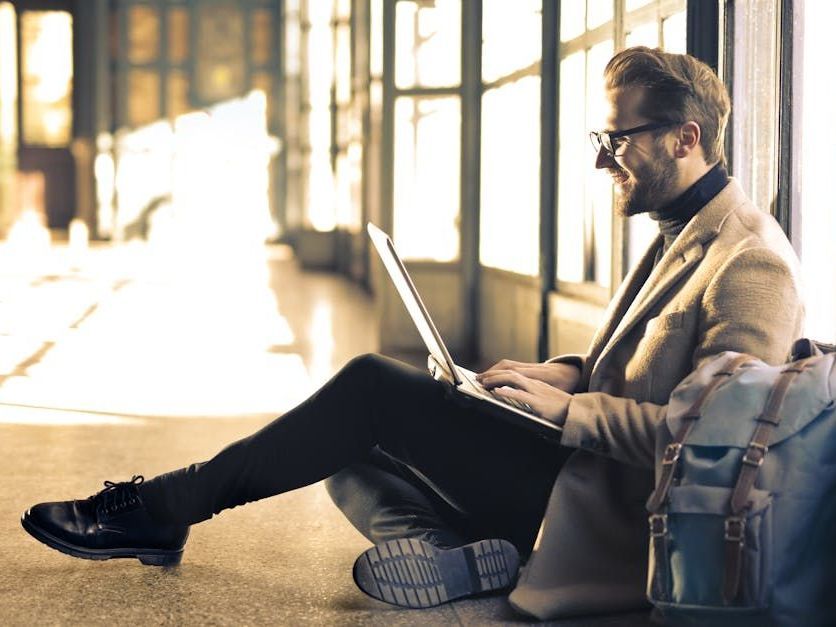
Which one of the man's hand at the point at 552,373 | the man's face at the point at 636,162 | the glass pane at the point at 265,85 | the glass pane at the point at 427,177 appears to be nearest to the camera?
the man's face at the point at 636,162

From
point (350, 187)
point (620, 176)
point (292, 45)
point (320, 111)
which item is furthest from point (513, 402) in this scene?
point (292, 45)

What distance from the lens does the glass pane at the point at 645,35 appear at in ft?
15.4

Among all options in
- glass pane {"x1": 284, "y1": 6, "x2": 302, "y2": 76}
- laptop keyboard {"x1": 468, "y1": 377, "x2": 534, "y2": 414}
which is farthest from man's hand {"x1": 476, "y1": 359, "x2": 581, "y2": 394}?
glass pane {"x1": 284, "y1": 6, "x2": 302, "y2": 76}

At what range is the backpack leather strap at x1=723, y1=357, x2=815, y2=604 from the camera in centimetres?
225

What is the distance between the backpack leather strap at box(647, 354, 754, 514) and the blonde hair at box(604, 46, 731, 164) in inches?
22.8

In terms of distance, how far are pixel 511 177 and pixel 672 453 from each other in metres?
5.09

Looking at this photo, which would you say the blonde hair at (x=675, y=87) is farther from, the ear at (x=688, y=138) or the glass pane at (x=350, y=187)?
the glass pane at (x=350, y=187)

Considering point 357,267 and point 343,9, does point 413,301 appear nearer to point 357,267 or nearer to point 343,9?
point 357,267

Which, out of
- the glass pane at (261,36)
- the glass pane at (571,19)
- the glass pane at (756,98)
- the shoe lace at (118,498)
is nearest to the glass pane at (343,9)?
the glass pane at (261,36)

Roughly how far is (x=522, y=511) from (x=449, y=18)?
18.3 feet

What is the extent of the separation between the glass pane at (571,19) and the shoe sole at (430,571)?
11.2 feet

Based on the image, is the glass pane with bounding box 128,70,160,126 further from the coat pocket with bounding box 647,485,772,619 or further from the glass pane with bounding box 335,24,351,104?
the coat pocket with bounding box 647,485,772,619

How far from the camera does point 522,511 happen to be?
9.53 feet

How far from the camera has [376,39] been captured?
11.0 metres
